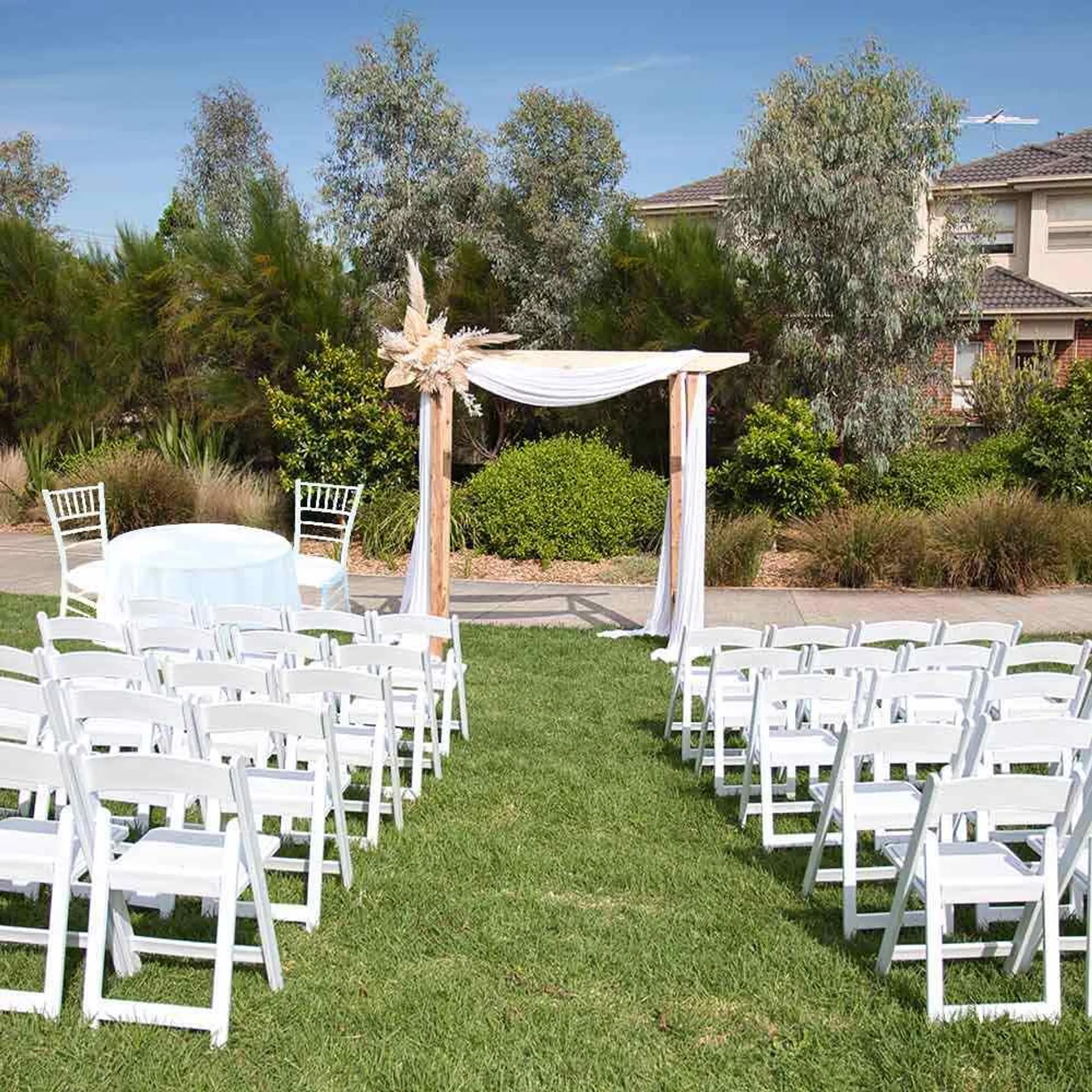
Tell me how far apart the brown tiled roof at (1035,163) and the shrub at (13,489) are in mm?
20258

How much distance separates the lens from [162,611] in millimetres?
7344

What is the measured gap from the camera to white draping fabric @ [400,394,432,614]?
1016 cm

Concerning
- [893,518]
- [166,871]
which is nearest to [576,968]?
[166,871]

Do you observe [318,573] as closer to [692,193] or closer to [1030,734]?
[1030,734]

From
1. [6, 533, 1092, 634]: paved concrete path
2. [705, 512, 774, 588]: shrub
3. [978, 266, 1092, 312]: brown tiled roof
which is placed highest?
[978, 266, 1092, 312]: brown tiled roof

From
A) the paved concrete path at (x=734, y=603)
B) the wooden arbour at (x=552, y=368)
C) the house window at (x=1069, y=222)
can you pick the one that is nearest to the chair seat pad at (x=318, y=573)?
the wooden arbour at (x=552, y=368)

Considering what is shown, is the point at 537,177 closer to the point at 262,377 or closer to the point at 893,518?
the point at 262,377

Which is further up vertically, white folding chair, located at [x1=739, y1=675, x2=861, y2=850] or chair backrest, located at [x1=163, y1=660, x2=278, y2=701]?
chair backrest, located at [x1=163, y1=660, x2=278, y2=701]

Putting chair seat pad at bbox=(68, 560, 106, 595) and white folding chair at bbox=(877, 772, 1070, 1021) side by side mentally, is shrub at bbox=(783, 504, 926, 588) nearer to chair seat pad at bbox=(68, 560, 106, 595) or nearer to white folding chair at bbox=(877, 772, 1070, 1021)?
chair seat pad at bbox=(68, 560, 106, 595)

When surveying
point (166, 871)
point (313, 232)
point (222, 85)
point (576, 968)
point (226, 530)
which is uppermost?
point (222, 85)

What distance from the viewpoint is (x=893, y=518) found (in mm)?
13750

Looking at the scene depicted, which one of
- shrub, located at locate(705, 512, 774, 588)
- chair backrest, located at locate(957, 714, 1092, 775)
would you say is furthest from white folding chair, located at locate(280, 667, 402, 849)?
shrub, located at locate(705, 512, 774, 588)

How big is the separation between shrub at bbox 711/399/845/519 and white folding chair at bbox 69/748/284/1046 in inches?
485

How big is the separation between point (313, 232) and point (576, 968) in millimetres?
16506
